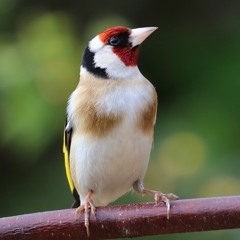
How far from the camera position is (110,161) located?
2281 millimetres

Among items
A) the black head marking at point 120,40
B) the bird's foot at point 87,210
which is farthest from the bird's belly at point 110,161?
the black head marking at point 120,40

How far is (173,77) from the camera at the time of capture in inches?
123

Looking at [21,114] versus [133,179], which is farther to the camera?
[21,114]

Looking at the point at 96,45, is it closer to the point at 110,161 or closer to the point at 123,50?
the point at 123,50

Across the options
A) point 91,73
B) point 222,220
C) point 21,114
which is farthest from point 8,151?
point 222,220

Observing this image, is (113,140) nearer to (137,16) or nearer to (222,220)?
(222,220)

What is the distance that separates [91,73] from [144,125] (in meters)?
0.26

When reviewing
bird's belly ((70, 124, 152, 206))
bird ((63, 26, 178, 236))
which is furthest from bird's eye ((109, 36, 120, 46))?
bird's belly ((70, 124, 152, 206))

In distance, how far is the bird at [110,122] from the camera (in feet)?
7.32

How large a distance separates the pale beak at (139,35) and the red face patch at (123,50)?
2cm

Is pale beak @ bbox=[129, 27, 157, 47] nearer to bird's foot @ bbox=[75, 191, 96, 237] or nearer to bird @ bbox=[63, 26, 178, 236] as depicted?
bird @ bbox=[63, 26, 178, 236]

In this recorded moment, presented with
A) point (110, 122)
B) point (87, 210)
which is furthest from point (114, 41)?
point (87, 210)

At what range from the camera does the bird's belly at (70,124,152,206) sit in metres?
2.24

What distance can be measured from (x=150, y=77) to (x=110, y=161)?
99cm
